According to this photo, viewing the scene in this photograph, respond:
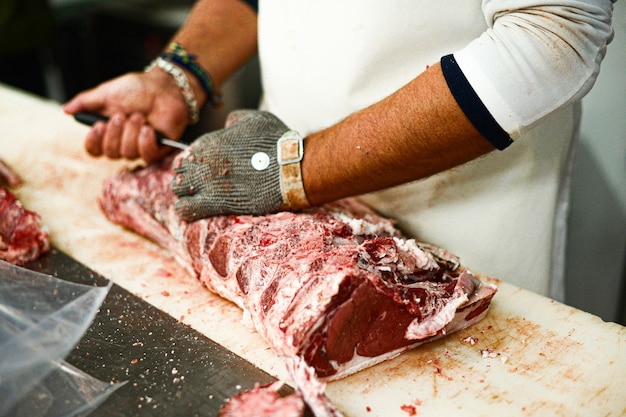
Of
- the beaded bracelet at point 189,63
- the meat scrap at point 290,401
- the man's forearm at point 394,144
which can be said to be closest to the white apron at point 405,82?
the man's forearm at point 394,144

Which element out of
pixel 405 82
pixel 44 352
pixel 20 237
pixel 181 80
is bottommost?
pixel 20 237

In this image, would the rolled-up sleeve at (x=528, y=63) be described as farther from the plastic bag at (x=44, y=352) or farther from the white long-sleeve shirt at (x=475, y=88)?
the plastic bag at (x=44, y=352)

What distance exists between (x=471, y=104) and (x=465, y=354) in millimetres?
632

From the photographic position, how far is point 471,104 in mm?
1553

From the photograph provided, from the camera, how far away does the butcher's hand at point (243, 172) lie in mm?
1853

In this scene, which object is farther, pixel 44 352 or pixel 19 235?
pixel 19 235

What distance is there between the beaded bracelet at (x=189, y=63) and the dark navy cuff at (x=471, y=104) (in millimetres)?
1252

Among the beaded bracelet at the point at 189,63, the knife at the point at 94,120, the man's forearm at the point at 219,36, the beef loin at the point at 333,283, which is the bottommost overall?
the knife at the point at 94,120

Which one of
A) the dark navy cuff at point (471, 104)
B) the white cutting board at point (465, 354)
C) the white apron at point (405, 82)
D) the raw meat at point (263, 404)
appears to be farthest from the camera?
the white apron at point (405, 82)

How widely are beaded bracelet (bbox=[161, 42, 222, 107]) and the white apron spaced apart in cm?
45

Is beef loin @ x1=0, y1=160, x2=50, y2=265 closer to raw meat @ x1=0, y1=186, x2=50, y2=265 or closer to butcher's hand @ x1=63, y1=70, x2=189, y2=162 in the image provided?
raw meat @ x1=0, y1=186, x2=50, y2=265

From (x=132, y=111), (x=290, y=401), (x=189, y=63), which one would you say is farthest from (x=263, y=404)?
(x=189, y=63)

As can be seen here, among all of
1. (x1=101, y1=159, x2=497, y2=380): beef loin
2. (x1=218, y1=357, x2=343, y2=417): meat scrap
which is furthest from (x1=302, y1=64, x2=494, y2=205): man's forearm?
(x1=218, y1=357, x2=343, y2=417): meat scrap

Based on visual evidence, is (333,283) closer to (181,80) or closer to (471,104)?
(471,104)
